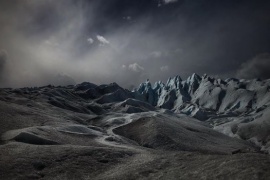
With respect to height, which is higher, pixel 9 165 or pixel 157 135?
pixel 157 135

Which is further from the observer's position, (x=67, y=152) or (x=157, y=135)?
(x=157, y=135)

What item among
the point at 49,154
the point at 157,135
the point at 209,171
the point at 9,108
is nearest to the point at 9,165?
the point at 49,154

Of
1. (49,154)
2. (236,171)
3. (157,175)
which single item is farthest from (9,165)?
(236,171)

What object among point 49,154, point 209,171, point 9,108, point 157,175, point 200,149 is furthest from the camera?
point 9,108

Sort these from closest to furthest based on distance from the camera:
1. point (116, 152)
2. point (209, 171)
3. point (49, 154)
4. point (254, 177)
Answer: point (254, 177) < point (209, 171) < point (49, 154) < point (116, 152)

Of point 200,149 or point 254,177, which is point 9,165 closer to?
point 254,177

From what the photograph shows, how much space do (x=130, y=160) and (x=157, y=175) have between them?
12455 millimetres

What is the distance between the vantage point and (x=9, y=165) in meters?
40.2

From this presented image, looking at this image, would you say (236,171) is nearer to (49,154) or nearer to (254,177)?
(254,177)

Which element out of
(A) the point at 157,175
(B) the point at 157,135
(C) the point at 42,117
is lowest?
(A) the point at 157,175

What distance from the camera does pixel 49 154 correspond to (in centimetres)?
4669

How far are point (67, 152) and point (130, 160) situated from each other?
1129cm

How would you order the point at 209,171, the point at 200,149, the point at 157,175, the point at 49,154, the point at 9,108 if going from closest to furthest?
the point at 209,171 → the point at 157,175 → the point at 49,154 → the point at 200,149 → the point at 9,108

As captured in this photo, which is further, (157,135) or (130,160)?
(157,135)
